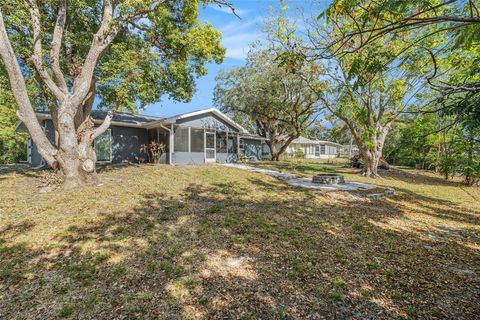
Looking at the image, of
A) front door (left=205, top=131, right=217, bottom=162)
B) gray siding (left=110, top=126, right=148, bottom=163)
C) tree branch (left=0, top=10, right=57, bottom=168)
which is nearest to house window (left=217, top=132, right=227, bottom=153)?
front door (left=205, top=131, right=217, bottom=162)

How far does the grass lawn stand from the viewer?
2764mm

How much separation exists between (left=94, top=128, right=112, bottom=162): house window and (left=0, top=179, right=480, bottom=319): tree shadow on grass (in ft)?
35.9

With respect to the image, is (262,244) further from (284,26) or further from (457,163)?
(457,163)

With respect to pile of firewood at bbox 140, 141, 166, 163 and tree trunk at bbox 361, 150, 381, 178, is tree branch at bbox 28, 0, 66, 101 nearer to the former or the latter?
pile of firewood at bbox 140, 141, 166, 163

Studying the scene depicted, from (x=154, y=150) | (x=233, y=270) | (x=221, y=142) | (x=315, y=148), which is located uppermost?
(x=315, y=148)

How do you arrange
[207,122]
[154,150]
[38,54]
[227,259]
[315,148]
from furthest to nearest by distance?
[315,148]
[207,122]
[154,150]
[38,54]
[227,259]

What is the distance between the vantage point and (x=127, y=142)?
15.9 metres

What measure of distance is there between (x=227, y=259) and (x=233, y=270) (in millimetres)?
322

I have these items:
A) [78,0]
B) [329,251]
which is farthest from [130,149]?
[329,251]

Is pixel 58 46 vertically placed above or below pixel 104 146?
above

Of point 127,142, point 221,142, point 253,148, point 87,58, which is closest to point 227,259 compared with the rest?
point 87,58

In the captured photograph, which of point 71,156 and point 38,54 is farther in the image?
point 71,156

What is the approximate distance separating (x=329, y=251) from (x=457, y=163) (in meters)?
13.8

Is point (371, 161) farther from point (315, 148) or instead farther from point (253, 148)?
point (315, 148)
